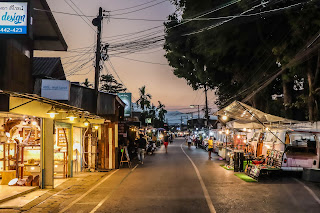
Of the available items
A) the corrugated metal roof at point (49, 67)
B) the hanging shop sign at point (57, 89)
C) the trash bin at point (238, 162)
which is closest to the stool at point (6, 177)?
the hanging shop sign at point (57, 89)

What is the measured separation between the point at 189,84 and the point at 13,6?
26.5m

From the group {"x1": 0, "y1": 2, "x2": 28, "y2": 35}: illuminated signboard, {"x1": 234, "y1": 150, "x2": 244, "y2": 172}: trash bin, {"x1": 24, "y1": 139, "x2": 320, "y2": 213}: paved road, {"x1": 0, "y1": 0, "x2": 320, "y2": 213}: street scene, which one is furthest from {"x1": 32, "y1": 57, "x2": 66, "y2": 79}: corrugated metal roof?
{"x1": 234, "y1": 150, "x2": 244, "y2": 172}: trash bin

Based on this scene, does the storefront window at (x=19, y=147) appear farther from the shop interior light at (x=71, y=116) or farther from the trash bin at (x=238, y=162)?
the trash bin at (x=238, y=162)

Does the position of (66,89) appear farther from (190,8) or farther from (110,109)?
(190,8)

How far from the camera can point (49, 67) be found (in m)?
20.2

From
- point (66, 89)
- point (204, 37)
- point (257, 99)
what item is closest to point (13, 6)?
point (66, 89)

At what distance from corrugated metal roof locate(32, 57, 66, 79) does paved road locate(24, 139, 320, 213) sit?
8669 mm

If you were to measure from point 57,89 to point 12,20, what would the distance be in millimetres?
5820

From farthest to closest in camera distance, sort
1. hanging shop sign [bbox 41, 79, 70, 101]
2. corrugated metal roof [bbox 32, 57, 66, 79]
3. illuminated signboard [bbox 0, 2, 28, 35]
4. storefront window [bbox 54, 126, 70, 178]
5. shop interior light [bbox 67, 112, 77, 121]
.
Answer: corrugated metal roof [bbox 32, 57, 66, 79] < hanging shop sign [bbox 41, 79, 70, 101] < storefront window [bbox 54, 126, 70, 178] < shop interior light [bbox 67, 112, 77, 121] < illuminated signboard [bbox 0, 2, 28, 35]

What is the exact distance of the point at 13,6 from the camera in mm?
10352

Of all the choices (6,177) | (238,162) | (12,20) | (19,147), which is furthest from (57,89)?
(238,162)

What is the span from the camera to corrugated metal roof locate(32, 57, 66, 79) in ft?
64.5

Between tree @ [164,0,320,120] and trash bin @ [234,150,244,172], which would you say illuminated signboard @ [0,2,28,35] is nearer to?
tree @ [164,0,320,120]

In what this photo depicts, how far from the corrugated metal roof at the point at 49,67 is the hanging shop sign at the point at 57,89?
3.22 metres
